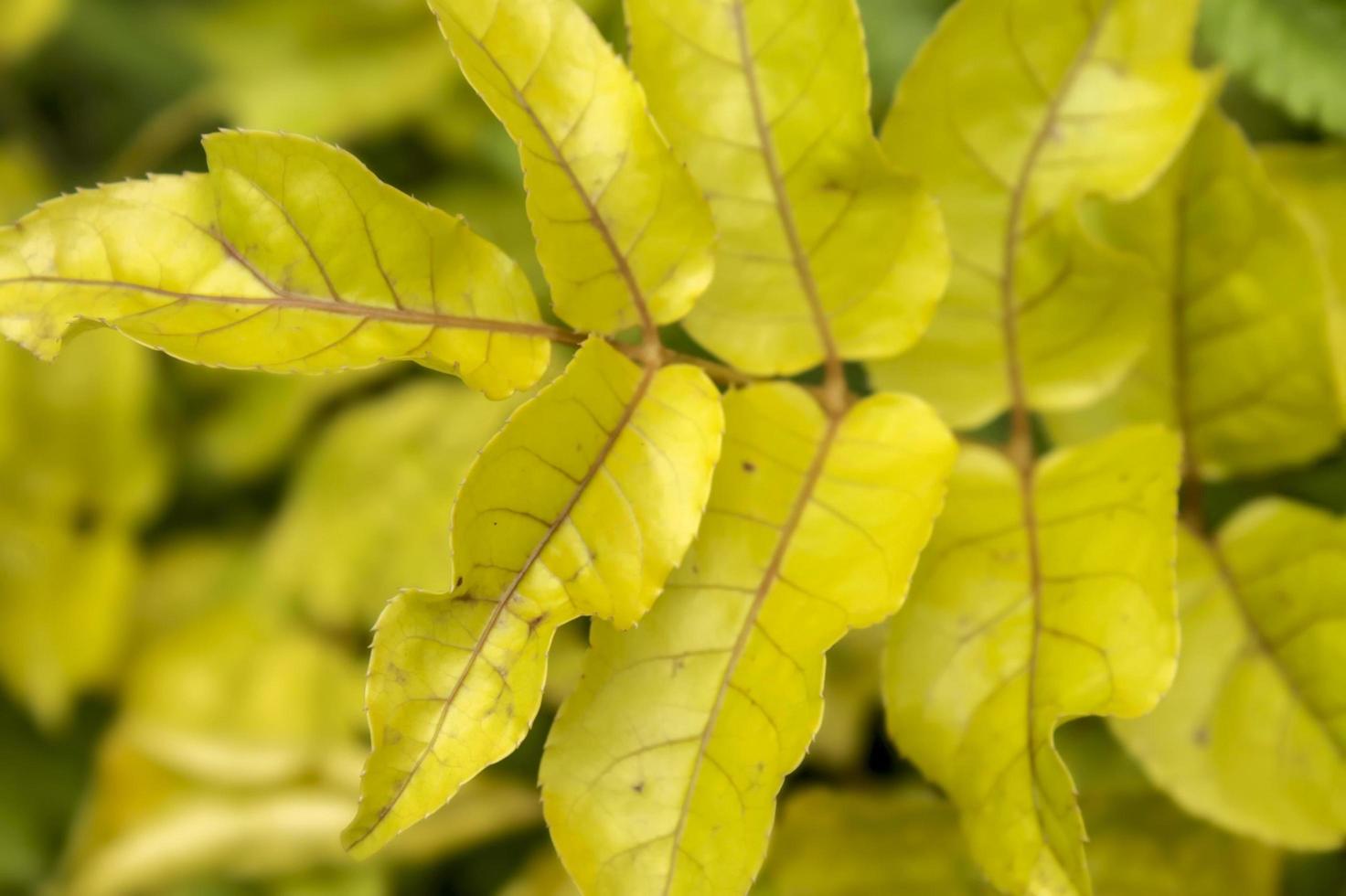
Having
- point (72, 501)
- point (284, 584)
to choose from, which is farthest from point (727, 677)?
point (72, 501)

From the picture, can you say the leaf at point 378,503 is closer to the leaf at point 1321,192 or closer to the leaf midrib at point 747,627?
the leaf midrib at point 747,627

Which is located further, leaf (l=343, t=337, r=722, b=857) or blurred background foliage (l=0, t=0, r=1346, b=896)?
blurred background foliage (l=0, t=0, r=1346, b=896)

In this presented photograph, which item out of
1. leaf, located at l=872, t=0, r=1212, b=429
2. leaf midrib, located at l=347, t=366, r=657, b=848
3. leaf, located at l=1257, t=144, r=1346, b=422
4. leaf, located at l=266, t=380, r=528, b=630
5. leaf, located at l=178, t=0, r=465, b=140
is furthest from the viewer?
leaf, located at l=178, t=0, r=465, b=140

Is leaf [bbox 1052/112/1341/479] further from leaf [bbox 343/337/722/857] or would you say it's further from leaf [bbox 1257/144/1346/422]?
leaf [bbox 343/337/722/857]

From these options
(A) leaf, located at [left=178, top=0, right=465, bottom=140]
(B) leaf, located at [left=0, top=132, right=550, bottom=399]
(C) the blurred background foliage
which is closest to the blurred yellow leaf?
(C) the blurred background foliage

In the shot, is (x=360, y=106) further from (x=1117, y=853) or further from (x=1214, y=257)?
(x=1117, y=853)

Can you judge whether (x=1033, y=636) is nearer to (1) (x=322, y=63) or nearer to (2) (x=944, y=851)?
(2) (x=944, y=851)

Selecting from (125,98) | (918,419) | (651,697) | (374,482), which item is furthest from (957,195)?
(125,98)
